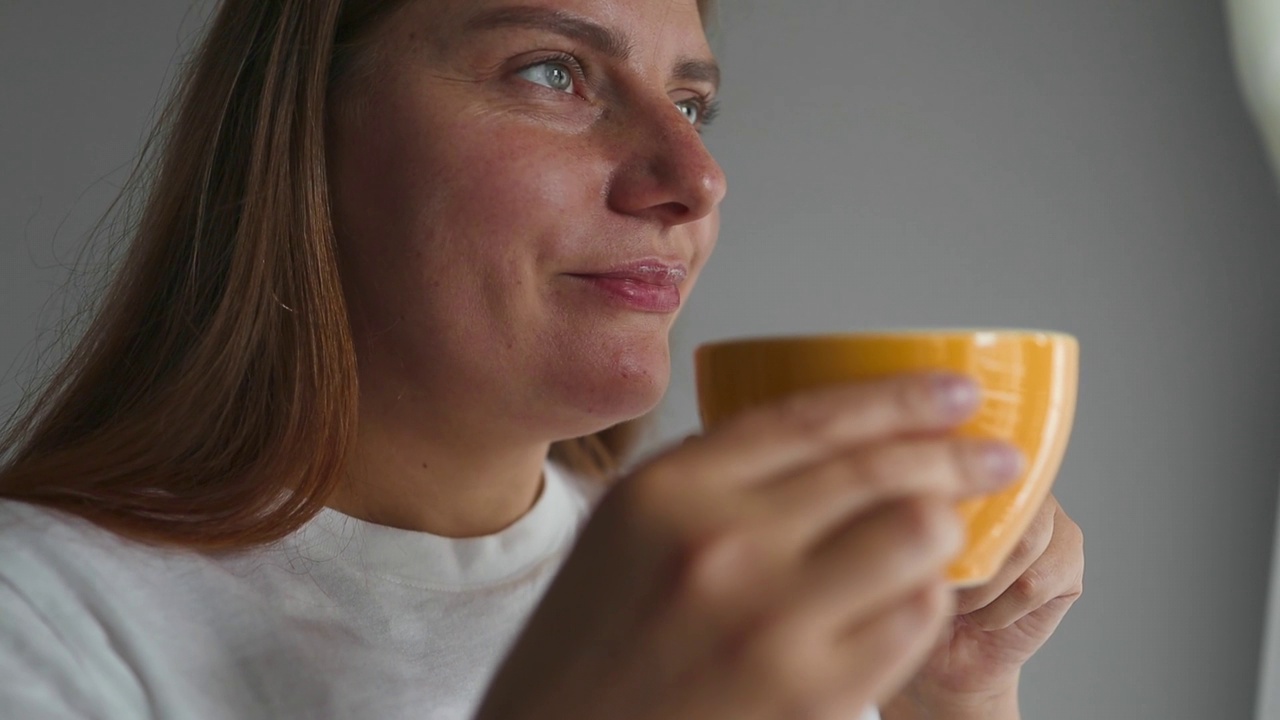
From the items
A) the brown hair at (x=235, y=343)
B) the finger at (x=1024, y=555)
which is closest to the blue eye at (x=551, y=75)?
the brown hair at (x=235, y=343)

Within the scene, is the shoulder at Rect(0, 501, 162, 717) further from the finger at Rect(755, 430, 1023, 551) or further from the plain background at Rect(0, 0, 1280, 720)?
the plain background at Rect(0, 0, 1280, 720)

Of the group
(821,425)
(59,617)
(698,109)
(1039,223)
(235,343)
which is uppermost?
(821,425)

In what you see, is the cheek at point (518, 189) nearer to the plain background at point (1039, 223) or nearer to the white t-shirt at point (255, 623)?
the white t-shirt at point (255, 623)

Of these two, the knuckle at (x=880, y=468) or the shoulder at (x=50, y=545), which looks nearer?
the knuckle at (x=880, y=468)

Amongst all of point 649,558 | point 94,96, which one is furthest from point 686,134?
point 94,96

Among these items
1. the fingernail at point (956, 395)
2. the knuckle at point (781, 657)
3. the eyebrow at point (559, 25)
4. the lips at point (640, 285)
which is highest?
the eyebrow at point (559, 25)

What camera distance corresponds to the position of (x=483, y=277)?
0.93 meters

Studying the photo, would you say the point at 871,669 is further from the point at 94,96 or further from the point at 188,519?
the point at 94,96

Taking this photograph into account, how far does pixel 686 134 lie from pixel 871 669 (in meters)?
0.65

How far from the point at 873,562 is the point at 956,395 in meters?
0.08

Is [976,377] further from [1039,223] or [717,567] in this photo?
[1039,223]

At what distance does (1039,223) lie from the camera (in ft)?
6.42

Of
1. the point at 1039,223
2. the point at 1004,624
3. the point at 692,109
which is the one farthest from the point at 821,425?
the point at 1039,223

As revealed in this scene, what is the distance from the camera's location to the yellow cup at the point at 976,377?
0.46 m
